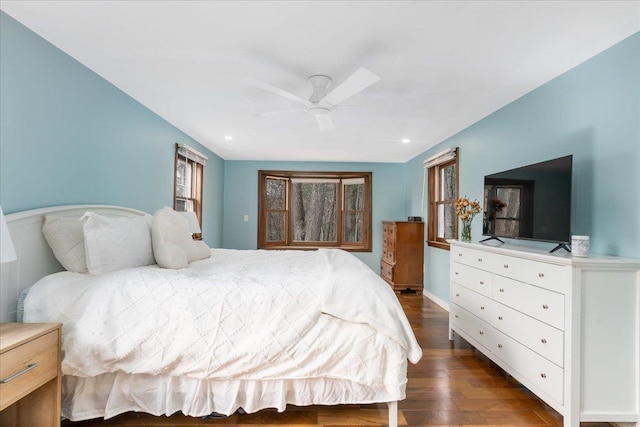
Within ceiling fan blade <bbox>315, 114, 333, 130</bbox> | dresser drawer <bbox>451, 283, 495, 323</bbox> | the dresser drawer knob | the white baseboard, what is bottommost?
the white baseboard

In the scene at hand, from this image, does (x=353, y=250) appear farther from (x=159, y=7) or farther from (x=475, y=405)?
(x=159, y=7)

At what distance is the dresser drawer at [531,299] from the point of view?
189 centimetres

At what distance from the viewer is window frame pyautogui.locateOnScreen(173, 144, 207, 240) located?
3912mm

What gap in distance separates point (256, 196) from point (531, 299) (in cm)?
486

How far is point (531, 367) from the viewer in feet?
6.84

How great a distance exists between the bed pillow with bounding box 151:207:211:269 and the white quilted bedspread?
16.3 inches

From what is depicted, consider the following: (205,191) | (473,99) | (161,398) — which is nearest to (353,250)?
(205,191)

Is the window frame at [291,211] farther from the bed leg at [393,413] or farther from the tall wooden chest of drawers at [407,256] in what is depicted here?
the bed leg at [393,413]

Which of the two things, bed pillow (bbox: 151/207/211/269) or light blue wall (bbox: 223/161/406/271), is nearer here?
bed pillow (bbox: 151/207/211/269)

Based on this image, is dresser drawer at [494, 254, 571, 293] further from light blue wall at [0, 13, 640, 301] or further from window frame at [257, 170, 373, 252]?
window frame at [257, 170, 373, 252]

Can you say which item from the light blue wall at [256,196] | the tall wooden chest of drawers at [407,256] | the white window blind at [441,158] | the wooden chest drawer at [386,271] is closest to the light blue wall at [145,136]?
the white window blind at [441,158]

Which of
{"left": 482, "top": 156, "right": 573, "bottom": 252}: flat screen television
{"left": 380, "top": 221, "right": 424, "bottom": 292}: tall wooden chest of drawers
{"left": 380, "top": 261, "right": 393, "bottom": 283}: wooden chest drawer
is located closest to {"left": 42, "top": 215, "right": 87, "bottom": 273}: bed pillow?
{"left": 482, "top": 156, "right": 573, "bottom": 252}: flat screen television

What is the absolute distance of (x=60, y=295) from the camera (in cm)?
176

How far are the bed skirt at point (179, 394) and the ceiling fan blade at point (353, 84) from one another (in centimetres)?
177
